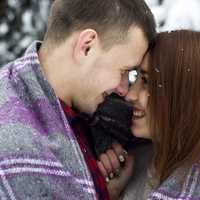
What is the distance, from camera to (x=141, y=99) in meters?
2.34

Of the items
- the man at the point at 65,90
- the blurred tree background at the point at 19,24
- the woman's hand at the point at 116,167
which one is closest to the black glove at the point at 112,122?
the woman's hand at the point at 116,167

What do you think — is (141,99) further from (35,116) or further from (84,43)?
(35,116)

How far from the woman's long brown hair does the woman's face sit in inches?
1.2

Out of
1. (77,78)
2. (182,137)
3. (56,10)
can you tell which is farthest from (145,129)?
(56,10)

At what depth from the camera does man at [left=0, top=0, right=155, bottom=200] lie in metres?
2.05

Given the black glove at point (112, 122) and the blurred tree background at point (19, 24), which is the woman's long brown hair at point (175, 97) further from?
the blurred tree background at point (19, 24)

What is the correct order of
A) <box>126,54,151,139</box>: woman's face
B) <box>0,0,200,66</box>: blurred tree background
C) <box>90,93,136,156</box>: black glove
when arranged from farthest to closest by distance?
1. <box>0,0,200,66</box>: blurred tree background
2. <box>90,93,136,156</box>: black glove
3. <box>126,54,151,139</box>: woman's face

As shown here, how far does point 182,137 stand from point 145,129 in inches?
5.1

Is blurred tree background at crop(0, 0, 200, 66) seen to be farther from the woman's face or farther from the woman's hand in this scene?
the woman's face

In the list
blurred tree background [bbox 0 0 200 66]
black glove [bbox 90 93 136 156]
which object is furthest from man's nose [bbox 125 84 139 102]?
blurred tree background [bbox 0 0 200 66]

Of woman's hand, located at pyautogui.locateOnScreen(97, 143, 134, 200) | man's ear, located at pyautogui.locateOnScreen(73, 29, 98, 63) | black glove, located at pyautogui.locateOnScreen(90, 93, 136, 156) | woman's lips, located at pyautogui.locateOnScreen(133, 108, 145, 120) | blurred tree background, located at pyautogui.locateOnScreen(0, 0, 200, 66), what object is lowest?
blurred tree background, located at pyautogui.locateOnScreen(0, 0, 200, 66)

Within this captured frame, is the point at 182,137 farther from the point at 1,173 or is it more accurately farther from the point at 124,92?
the point at 1,173

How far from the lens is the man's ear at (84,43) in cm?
221

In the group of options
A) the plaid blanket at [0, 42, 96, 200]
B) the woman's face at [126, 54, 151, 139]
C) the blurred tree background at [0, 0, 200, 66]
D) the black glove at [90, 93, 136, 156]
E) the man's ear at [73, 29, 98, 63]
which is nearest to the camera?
the plaid blanket at [0, 42, 96, 200]
